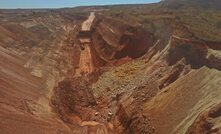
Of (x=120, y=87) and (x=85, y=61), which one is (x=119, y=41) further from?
(x=120, y=87)

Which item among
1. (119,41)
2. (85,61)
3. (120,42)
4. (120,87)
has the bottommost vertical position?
(120,87)

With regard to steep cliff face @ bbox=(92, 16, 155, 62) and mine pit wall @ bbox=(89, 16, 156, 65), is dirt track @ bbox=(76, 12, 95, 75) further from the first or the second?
steep cliff face @ bbox=(92, 16, 155, 62)

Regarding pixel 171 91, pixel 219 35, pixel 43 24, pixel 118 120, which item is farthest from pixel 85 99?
pixel 43 24

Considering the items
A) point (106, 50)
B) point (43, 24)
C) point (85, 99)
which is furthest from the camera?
point (43, 24)

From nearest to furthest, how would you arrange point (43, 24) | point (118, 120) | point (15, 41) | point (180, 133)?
point (180, 133) < point (118, 120) < point (15, 41) < point (43, 24)

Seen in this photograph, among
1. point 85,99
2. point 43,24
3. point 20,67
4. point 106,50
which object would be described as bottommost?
point 85,99

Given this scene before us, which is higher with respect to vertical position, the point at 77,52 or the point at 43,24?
the point at 43,24

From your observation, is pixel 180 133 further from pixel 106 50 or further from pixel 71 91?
pixel 106 50

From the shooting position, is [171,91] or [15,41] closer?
[171,91]

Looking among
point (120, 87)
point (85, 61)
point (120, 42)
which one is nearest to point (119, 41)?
point (120, 42)
